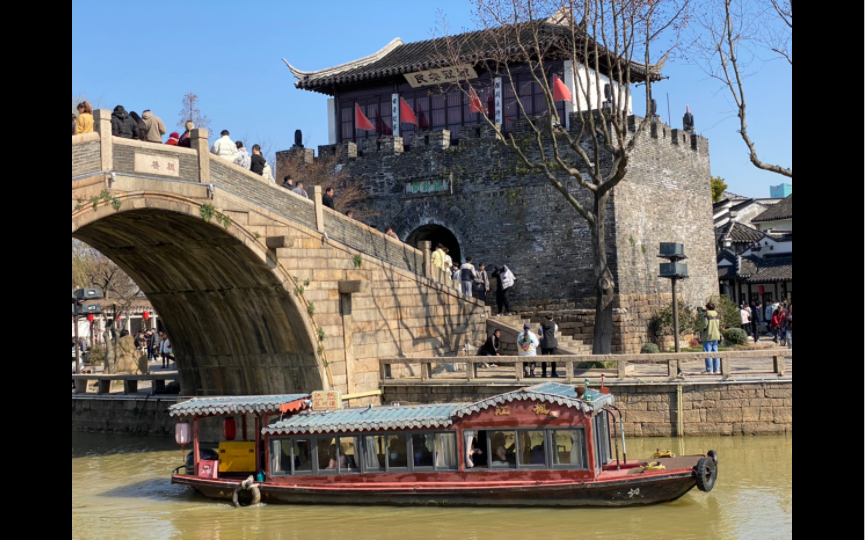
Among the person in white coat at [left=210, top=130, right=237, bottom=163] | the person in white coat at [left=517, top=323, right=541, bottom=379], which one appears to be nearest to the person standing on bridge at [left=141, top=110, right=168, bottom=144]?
the person in white coat at [left=210, top=130, right=237, bottom=163]

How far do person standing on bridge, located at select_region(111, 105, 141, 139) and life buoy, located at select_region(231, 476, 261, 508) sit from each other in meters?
5.68

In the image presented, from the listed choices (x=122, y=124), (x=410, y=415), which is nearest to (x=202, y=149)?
(x=122, y=124)

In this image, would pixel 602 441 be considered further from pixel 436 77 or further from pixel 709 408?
pixel 436 77

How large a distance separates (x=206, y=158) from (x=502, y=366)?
28.3 feet

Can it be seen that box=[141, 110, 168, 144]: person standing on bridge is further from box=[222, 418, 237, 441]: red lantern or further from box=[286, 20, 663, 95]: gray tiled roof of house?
box=[286, 20, 663, 95]: gray tiled roof of house

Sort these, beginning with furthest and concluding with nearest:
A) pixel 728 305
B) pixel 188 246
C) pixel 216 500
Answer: pixel 728 305, pixel 188 246, pixel 216 500

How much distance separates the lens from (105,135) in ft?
44.5

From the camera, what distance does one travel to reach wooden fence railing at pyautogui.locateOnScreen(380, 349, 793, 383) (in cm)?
1647

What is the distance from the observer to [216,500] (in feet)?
45.6

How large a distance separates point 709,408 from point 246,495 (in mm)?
8321

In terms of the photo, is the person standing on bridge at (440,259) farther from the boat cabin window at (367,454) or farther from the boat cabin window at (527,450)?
the boat cabin window at (527,450)
